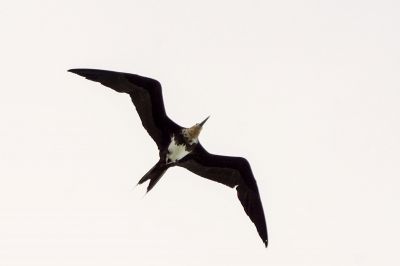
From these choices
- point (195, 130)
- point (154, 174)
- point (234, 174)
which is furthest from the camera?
point (234, 174)

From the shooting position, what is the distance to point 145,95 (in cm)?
1605

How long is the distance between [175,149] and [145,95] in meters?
1.22

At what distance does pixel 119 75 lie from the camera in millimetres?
15742

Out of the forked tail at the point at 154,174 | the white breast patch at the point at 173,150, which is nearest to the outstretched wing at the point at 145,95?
the white breast patch at the point at 173,150

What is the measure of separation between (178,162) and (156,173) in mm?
749

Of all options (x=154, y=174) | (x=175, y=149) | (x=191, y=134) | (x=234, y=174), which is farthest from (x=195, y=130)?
(x=234, y=174)

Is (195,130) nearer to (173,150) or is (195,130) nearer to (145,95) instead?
(173,150)

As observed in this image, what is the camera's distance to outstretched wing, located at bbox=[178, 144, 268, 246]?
663 inches

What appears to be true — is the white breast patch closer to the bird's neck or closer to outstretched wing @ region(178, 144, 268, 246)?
the bird's neck

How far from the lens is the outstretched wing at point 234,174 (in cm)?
1684

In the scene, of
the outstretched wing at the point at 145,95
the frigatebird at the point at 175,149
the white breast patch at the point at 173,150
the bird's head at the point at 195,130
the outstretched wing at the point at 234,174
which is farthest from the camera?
the outstretched wing at the point at 234,174

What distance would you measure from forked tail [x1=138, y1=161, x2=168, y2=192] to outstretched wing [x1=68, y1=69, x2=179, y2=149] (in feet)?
1.57

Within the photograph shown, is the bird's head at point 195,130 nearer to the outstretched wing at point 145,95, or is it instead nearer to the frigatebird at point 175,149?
the frigatebird at point 175,149

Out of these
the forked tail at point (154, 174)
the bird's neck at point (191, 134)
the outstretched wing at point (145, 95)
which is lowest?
the forked tail at point (154, 174)
